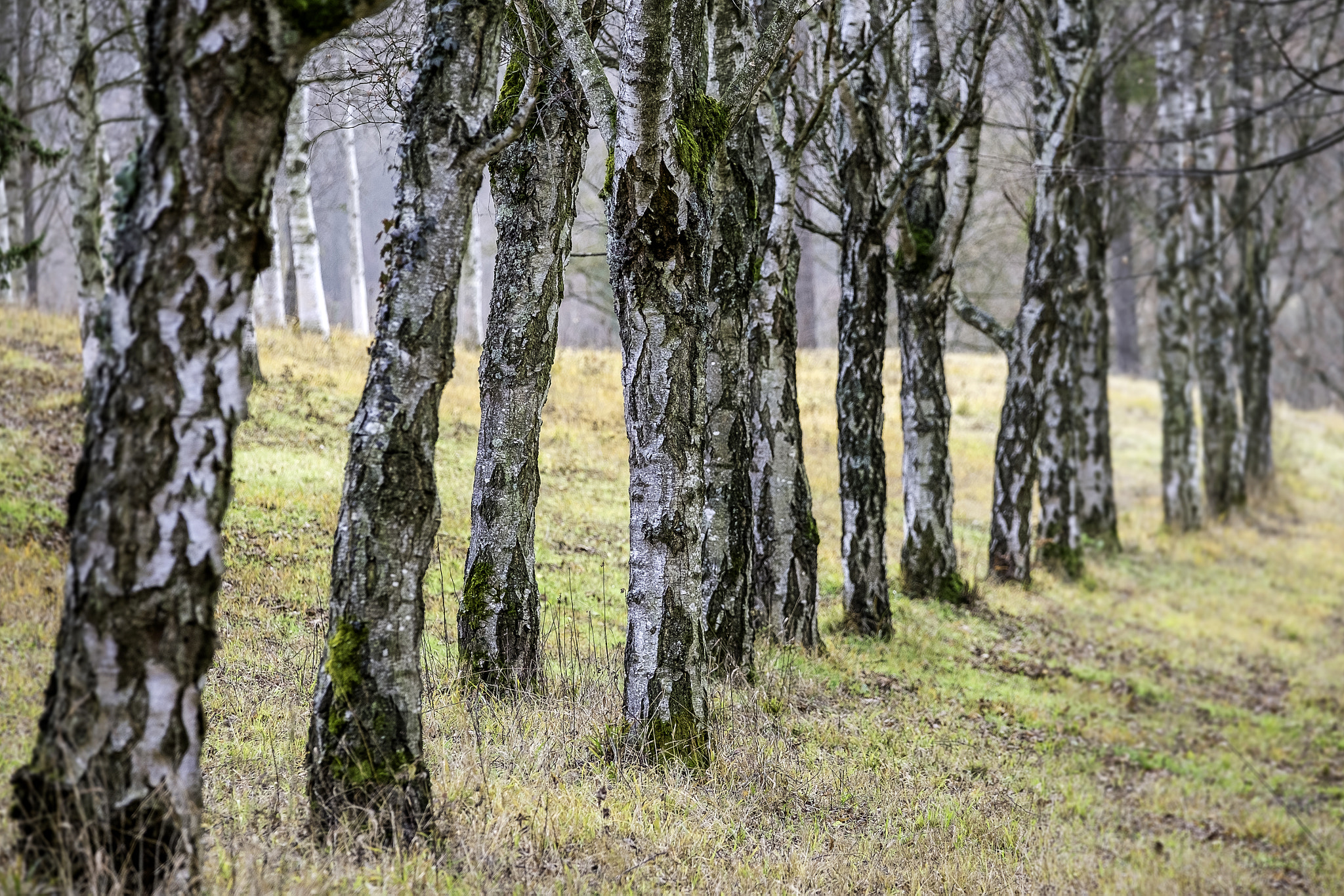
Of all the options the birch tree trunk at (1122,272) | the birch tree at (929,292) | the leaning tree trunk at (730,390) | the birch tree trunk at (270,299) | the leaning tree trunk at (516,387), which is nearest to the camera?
the leaning tree trunk at (516,387)

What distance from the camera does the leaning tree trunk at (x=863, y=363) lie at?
28.9 ft

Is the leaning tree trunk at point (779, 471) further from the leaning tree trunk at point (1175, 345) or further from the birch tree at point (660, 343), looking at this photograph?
the leaning tree trunk at point (1175, 345)

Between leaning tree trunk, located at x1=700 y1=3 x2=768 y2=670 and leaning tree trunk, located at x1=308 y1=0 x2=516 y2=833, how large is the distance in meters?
2.86

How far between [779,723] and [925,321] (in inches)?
210

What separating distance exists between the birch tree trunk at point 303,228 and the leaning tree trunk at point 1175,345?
13828 millimetres

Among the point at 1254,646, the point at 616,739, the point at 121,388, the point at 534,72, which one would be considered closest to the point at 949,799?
the point at 616,739

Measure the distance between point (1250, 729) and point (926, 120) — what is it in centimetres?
624

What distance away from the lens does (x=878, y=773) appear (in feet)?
18.7

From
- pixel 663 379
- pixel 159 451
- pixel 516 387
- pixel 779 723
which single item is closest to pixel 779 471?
pixel 779 723

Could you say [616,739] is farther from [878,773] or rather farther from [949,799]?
[949,799]

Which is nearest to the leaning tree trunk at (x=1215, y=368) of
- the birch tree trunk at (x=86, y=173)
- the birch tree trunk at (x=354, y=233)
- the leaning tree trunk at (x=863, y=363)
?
the leaning tree trunk at (x=863, y=363)

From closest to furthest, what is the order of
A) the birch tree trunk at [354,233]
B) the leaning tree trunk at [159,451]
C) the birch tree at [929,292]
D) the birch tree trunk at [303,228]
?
1. the leaning tree trunk at [159,451]
2. the birch tree at [929,292]
3. the birch tree trunk at [303,228]
4. the birch tree trunk at [354,233]

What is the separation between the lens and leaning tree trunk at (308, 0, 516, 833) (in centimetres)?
361

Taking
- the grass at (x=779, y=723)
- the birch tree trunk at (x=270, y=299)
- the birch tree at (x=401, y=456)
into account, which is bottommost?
the grass at (x=779, y=723)
